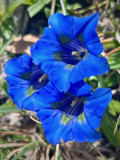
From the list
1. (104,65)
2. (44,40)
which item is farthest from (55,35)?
(104,65)

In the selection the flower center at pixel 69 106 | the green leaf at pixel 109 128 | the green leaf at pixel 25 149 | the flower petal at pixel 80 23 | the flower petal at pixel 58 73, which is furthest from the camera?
the green leaf at pixel 109 128

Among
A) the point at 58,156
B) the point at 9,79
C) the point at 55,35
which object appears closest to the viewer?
the point at 55,35

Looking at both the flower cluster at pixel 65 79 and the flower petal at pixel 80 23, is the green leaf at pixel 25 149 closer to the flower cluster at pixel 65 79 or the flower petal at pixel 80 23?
the flower cluster at pixel 65 79

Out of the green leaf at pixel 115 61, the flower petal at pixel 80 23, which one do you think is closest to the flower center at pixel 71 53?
the flower petal at pixel 80 23

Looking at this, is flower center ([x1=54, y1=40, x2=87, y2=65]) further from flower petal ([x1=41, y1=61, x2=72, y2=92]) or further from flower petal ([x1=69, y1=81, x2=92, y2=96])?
flower petal ([x1=69, y1=81, x2=92, y2=96])

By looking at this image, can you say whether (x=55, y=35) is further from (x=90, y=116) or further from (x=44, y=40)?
(x=90, y=116)

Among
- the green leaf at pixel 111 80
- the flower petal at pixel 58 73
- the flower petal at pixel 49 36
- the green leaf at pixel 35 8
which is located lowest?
the green leaf at pixel 111 80

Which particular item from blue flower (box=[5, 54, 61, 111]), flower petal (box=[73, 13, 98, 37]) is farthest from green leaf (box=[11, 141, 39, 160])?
flower petal (box=[73, 13, 98, 37])

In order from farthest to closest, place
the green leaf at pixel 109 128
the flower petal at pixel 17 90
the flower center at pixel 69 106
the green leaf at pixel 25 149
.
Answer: the green leaf at pixel 109 128
the green leaf at pixel 25 149
the flower petal at pixel 17 90
the flower center at pixel 69 106
